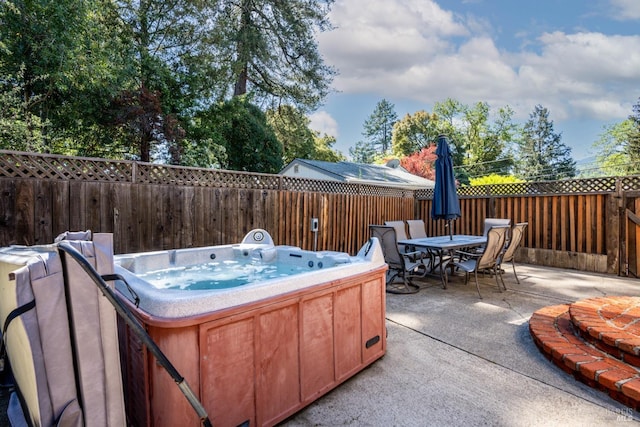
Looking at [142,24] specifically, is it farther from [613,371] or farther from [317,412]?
[613,371]

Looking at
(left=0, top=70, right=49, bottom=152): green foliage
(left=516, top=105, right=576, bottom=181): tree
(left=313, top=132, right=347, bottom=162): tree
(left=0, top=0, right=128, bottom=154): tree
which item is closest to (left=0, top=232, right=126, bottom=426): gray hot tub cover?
(left=0, top=0, right=128, bottom=154): tree

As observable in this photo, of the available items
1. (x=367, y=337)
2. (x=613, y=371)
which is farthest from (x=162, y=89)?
(x=613, y=371)

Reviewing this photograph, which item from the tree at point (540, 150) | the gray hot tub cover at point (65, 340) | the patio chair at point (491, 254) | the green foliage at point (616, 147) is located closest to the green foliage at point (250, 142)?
the patio chair at point (491, 254)

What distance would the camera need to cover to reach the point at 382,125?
3008 centimetres

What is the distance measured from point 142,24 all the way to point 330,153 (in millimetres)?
15352

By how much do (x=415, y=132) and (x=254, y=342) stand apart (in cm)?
2634

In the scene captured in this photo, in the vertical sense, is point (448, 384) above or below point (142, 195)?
below

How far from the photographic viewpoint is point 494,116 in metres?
25.7

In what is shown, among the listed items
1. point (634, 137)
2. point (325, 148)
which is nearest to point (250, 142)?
point (325, 148)

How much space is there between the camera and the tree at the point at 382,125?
29.8m

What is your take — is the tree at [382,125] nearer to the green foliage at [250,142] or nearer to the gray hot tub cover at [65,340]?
the green foliage at [250,142]

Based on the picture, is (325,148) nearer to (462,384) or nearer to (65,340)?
(462,384)

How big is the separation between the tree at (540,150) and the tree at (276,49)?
23.9m

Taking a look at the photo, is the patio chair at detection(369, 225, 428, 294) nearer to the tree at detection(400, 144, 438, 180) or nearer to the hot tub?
the hot tub
